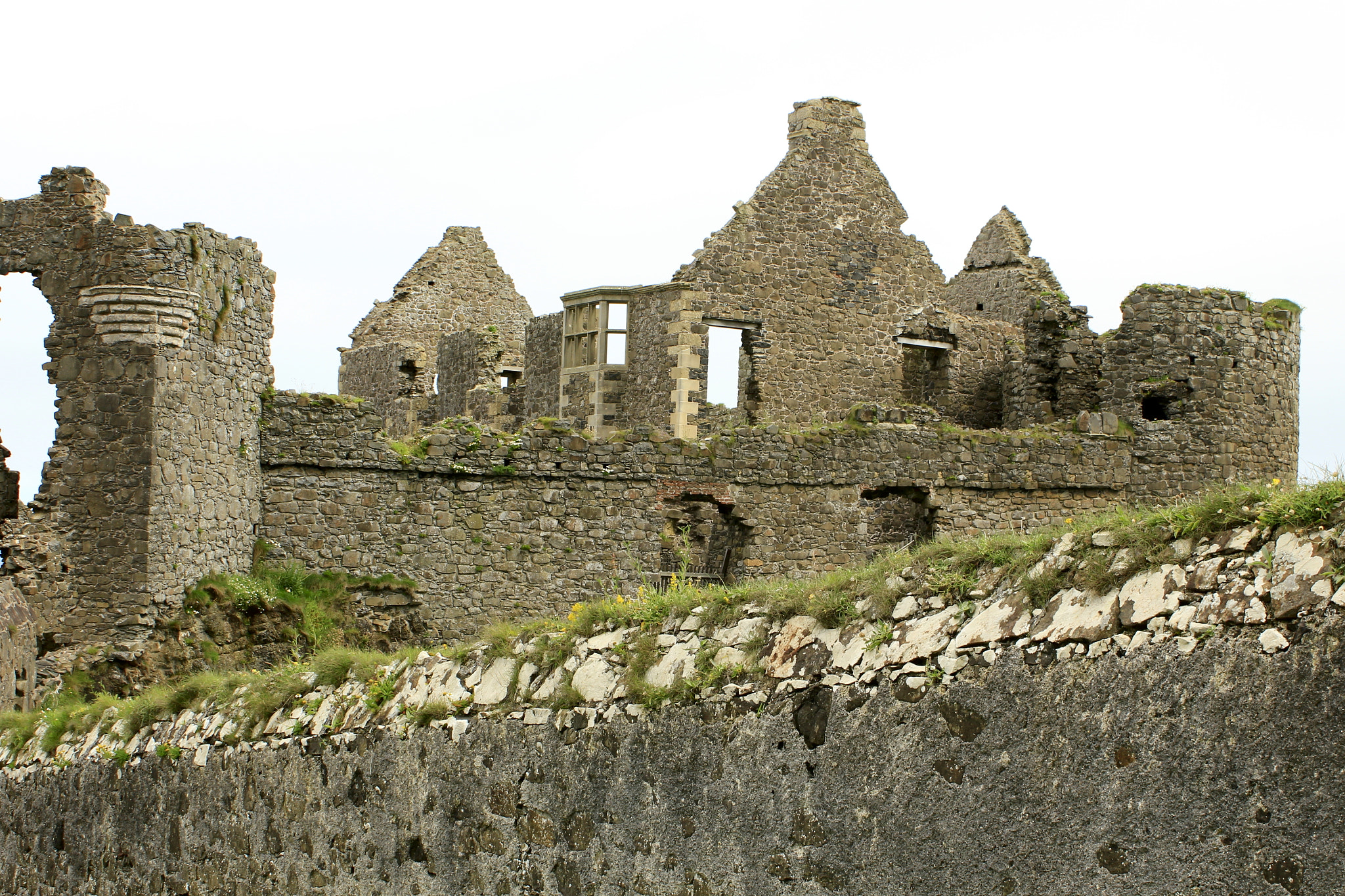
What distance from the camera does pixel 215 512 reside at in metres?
12.6

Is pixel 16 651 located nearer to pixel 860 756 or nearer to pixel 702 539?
pixel 702 539

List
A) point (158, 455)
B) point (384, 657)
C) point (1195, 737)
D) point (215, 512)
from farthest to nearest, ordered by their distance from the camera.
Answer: point (215, 512) → point (158, 455) → point (384, 657) → point (1195, 737)

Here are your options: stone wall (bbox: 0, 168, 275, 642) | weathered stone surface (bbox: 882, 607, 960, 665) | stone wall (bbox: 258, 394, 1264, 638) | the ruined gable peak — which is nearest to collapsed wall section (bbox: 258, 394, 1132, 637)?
stone wall (bbox: 258, 394, 1264, 638)

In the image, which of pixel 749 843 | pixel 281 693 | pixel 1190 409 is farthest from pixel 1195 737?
pixel 1190 409

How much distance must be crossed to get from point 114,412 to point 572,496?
502cm

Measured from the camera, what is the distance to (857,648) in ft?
16.5

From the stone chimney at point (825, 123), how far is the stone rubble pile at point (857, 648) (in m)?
16.1

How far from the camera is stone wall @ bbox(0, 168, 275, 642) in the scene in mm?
11609

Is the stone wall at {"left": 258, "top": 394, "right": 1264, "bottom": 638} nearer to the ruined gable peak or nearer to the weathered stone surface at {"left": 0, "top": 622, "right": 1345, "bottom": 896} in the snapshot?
the weathered stone surface at {"left": 0, "top": 622, "right": 1345, "bottom": 896}

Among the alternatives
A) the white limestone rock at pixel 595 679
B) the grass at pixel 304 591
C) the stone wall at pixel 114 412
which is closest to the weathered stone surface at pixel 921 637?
the white limestone rock at pixel 595 679

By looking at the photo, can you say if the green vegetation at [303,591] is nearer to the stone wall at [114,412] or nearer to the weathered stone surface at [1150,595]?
the stone wall at [114,412]

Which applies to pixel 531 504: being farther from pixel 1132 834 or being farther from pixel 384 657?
pixel 1132 834

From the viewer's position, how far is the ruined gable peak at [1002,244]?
93.5 ft

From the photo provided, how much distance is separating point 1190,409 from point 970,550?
14741 millimetres
